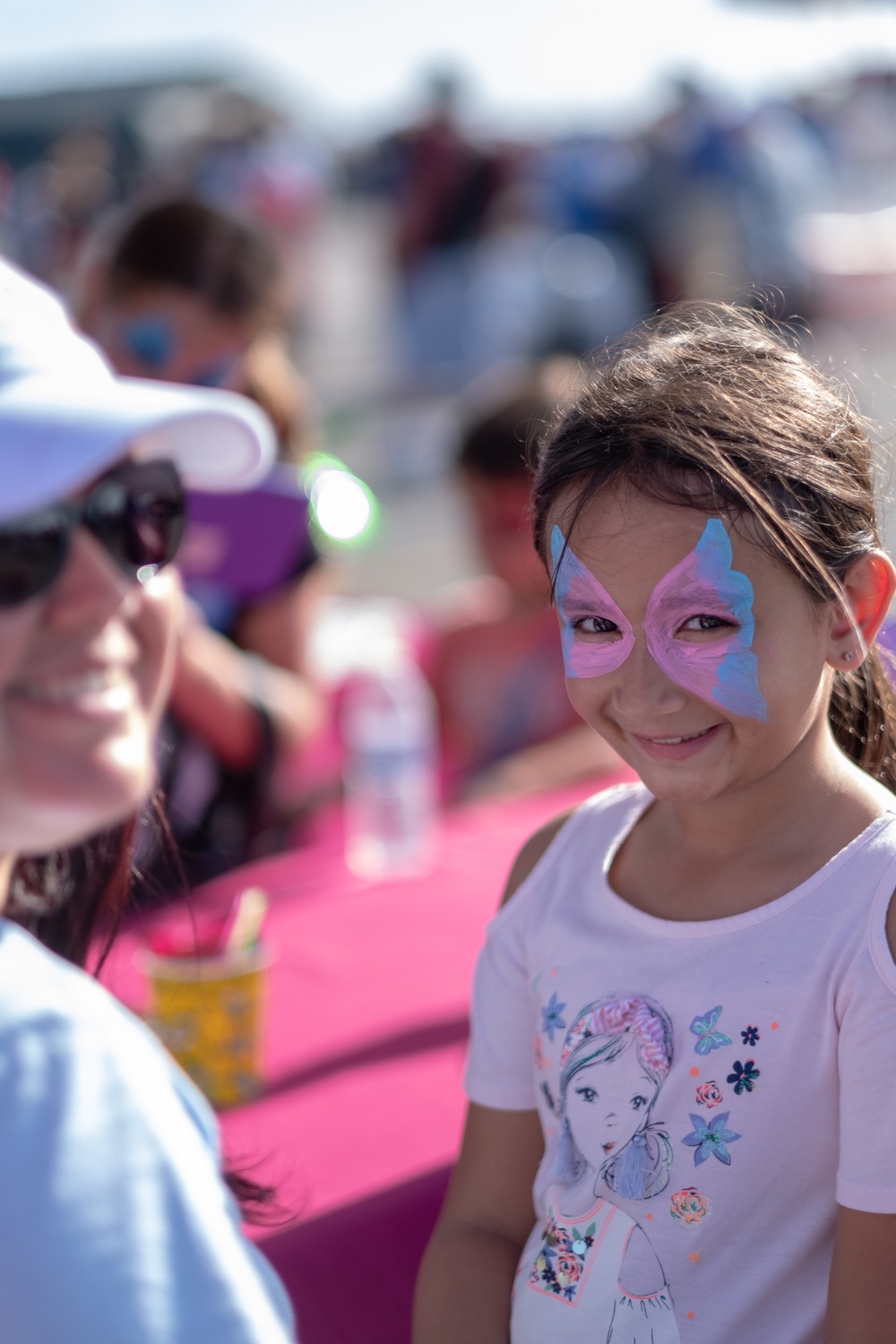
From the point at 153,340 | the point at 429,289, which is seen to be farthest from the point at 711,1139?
the point at 429,289

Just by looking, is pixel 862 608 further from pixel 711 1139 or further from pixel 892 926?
pixel 711 1139

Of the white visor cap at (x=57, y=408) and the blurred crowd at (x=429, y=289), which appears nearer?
the white visor cap at (x=57, y=408)

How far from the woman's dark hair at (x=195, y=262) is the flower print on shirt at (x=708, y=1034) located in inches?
83.9

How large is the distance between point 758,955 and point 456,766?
2125 millimetres

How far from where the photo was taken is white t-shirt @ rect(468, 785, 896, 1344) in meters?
1.16

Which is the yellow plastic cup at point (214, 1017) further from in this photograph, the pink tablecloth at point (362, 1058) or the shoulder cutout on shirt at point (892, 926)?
the shoulder cutout on shirt at point (892, 926)

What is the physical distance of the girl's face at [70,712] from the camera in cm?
109

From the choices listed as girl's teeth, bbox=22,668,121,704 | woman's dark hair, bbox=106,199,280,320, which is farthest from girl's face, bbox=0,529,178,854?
woman's dark hair, bbox=106,199,280,320

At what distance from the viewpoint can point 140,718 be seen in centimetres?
125

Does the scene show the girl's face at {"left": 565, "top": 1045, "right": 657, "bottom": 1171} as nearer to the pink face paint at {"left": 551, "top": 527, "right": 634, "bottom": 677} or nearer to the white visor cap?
the pink face paint at {"left": 551, "top": 527, "right": 634, "bottom": 677}

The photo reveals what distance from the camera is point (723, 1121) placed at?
119 centimetres

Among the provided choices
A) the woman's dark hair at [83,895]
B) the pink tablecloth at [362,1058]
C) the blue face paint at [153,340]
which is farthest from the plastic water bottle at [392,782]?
the woman's dark hair at [83,895]

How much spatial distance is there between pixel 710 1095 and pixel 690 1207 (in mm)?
94

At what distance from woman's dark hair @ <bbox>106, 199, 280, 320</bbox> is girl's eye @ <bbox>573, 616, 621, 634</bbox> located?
74.2 inches
